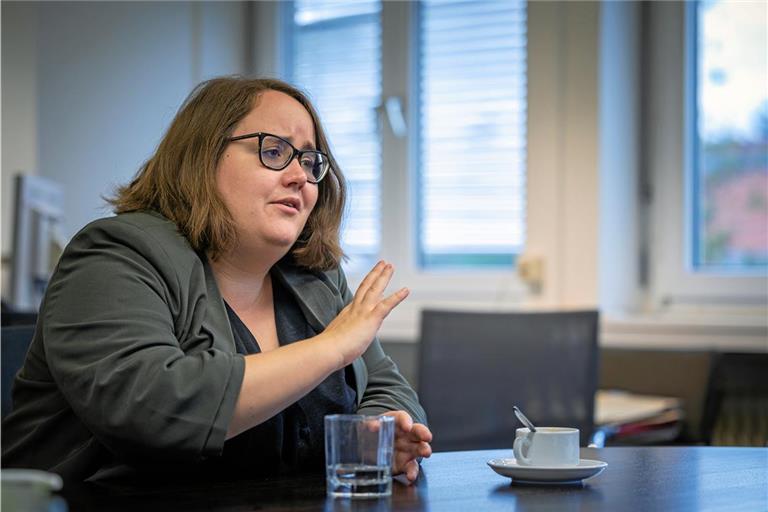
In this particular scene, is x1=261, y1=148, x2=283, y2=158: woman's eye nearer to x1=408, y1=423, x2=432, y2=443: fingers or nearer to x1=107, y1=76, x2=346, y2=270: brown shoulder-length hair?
x1=107, y1=76, x2=346, y2=270: brown shoulder-length hair

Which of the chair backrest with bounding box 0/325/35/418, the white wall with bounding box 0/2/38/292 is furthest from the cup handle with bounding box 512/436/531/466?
the white wall with bounding box 0/2/38/292

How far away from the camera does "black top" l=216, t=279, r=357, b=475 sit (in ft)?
4.82

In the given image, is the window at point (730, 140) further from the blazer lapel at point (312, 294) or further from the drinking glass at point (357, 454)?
the drinking glass at point (357, 454)

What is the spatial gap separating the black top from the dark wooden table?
0.56 ft

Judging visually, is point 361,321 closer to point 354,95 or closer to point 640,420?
point 640,420

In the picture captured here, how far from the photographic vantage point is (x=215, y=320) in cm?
145

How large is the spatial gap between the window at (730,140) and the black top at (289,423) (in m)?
2.38

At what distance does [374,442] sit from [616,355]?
226 cm

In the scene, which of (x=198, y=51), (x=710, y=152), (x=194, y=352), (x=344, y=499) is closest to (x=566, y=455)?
(x=344, y=499)

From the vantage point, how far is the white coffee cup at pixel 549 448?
4.23ft

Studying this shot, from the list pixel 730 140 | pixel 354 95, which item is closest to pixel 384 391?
pixel 730 140

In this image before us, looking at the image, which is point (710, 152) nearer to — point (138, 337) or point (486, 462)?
point (486, 462)

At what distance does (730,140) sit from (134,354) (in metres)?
2.90

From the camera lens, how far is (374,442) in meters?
1.15
